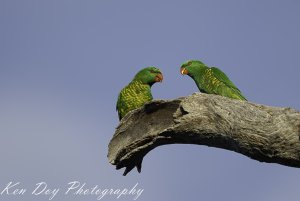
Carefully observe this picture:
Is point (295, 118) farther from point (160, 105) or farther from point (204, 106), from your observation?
point (160, 105)

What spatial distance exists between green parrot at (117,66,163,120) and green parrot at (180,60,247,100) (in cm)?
71

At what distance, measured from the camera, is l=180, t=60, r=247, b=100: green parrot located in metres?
9.26

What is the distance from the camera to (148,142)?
541 cm

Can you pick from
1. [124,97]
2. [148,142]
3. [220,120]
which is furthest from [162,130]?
[124,97]

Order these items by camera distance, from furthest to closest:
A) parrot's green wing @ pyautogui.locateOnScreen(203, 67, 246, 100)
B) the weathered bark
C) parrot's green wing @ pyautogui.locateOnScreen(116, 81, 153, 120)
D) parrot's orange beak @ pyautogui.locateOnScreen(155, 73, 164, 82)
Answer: parrot's orange beak @ pyautogui.locateOnScreen(155, 73, 164, 82), parrot's green wing @ pyautogui.locateOnScreen(203, 67, 246, 100), parrot's green wing @ pyautogui.locateOnScreen(116, 81, 153, 120), the weathered bark

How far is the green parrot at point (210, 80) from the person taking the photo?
926 centimetres

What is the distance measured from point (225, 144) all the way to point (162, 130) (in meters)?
0.64

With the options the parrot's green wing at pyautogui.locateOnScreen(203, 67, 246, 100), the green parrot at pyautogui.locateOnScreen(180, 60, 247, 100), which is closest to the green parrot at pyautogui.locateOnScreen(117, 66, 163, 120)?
the green parrot at pyautogui.locateOnScreen(180, 60, 247, 100)

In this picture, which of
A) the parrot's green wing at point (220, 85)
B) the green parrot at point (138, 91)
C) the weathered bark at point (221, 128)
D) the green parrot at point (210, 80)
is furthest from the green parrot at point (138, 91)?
the weathered bark at point (221, 128)

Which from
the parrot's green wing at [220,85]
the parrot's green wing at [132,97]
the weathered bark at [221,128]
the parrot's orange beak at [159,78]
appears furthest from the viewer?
the parrot's orange beak at [159,78]

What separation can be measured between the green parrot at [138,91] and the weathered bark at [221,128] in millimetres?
3420

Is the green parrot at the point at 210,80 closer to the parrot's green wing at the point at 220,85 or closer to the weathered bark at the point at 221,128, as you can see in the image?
the parrot's green wing at the point at 220,85

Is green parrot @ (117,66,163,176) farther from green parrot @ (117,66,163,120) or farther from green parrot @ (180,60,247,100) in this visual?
green parrot @ (180,60,247,100)

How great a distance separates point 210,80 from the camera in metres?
9.57
